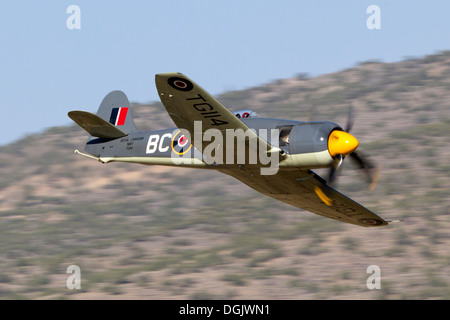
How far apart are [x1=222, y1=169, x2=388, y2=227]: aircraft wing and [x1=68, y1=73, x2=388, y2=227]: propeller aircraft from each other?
0.08 ft

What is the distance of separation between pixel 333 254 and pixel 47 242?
1813 cm

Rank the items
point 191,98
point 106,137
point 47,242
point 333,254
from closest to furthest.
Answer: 1. point 191,98
2. point 106,137
3. point 333,254
4. point 47,242

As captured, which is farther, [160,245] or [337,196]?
[160,245]

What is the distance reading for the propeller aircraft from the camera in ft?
50.1

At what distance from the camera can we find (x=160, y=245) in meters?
38.4

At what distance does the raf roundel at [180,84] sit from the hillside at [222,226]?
7.37m

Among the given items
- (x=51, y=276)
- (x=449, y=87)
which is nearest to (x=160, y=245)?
(x=51, y=276)

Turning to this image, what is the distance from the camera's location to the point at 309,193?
742 inches

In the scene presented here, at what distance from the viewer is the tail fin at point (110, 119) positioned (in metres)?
18.6

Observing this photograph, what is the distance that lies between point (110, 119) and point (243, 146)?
21.6ft

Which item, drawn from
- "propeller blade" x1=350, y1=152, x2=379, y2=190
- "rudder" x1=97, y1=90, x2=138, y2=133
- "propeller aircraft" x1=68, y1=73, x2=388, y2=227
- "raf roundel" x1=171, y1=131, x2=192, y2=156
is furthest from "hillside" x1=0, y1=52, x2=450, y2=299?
"rudder" x1=97, y1=90, x2=138, y2=133

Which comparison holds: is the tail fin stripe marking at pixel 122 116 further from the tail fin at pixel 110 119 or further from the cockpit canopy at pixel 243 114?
the cockpit canopy at pixel 243 114

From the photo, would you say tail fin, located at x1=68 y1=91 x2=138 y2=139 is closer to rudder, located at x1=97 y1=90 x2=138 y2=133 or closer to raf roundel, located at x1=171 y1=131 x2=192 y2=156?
rudder, located at x1=97 y1=90 x2=138 y2=133
